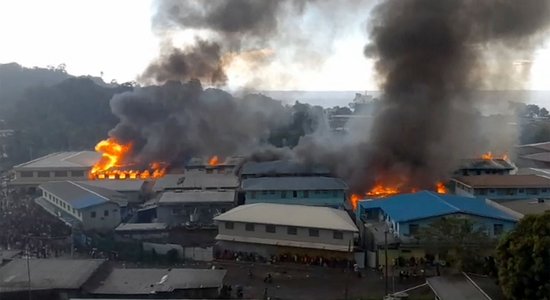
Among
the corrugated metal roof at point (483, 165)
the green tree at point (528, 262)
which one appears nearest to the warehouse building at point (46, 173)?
the corrugated metal roof at point (483, 165)

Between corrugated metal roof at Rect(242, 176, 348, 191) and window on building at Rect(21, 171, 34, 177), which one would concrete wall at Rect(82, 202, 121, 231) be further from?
window on building at Rect(21, 171, 34, 177)

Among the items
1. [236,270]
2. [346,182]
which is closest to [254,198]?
[346,182]

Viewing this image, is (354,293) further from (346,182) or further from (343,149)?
(343,149)

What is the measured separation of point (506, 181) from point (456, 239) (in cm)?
883

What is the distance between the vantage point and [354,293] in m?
15.9

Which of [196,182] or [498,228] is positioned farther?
[196,182]

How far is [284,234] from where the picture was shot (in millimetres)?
19156

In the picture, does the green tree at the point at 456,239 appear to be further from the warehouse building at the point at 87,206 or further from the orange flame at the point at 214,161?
the orange flame at the point at 214,161

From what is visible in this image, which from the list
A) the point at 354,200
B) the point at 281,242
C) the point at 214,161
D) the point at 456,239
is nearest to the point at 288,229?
the point at 281,242

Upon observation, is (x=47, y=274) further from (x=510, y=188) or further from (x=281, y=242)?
(x=510, y=188)

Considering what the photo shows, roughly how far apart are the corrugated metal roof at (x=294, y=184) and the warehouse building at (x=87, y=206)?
4970 millimetres

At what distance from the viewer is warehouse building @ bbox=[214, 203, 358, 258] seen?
18.6 m

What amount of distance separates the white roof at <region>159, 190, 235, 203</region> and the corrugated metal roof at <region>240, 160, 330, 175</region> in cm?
409

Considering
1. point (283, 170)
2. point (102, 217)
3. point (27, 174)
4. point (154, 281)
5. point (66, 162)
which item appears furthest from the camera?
point (66, 162)
